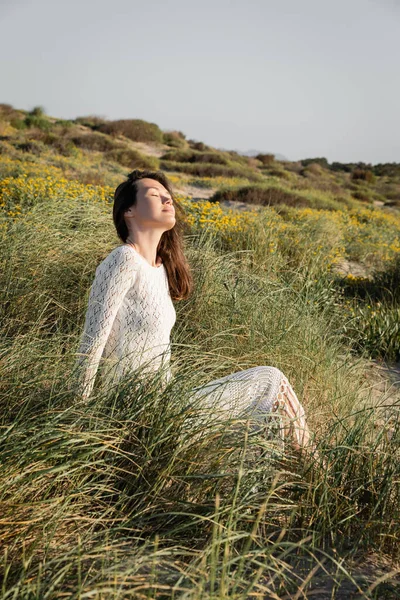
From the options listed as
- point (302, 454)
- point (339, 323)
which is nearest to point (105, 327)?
point (302, 454)

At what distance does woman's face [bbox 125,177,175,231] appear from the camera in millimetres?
2641

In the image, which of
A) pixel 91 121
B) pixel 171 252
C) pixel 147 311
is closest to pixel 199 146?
pixel 91 121

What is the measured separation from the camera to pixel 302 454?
2.13m

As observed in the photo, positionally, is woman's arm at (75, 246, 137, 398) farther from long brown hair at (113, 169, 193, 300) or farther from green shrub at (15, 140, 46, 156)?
green shrub at (15, 140, 46, 156)

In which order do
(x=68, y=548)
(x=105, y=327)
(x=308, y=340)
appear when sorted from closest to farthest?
(x=68, y=548) → (x=105, y=327) → (x=308, y=340)

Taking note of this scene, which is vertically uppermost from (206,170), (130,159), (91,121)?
(91,121)

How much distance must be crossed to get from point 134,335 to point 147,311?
0.40ft

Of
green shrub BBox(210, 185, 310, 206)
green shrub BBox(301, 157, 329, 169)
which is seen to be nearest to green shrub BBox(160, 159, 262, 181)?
green shrub BBox(210, 185, 310, 206)

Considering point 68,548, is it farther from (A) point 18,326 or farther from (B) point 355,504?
(A) point 18,326

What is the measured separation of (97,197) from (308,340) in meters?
3.13

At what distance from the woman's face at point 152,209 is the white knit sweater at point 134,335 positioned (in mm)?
187

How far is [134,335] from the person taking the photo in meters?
2.52

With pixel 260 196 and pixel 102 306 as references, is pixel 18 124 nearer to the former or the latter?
pixel 260 196

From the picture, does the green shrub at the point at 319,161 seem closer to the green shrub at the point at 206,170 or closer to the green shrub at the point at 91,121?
the green shrub at the point at 91,121
